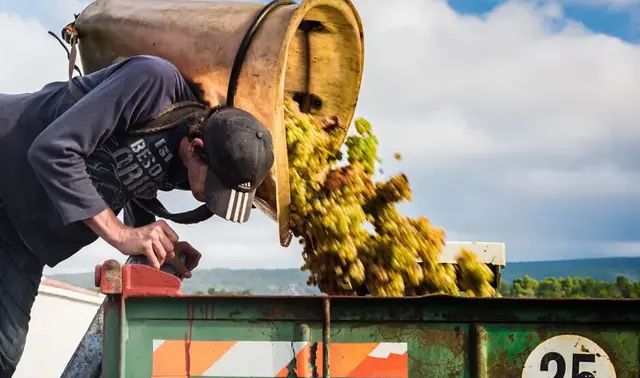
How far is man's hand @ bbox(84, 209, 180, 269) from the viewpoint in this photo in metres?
3.24

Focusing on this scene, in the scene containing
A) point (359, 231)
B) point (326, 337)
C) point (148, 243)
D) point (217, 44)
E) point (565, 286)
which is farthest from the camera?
point (565, 286)

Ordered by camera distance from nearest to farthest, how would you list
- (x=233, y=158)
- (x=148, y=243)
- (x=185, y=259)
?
(x=148, y=243) → (x=233, y=158) → (x=185, y=259)

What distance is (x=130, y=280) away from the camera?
2889mm

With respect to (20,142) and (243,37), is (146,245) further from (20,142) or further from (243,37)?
(243,37)

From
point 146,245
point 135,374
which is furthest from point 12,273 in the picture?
point 135,374

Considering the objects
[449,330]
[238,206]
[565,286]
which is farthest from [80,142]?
[565,286]

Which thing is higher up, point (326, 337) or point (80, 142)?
point (80, 142)

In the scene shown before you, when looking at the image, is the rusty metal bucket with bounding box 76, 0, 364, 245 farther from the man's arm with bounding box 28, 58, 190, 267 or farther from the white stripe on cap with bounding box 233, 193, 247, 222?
the man's arm with bounding box 28, 58, 190, 267

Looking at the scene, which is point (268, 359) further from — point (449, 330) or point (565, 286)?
point (565, 286)

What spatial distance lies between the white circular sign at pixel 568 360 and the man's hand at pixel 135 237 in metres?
1.33

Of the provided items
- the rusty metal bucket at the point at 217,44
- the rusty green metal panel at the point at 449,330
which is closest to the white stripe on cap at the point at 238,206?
the rusty metal bucket at the point at 217,44

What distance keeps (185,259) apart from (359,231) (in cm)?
86

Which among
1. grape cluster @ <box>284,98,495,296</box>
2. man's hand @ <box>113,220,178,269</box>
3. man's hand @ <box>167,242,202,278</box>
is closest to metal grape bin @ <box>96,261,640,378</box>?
man's hand @ <box>113,220,178,269</box>

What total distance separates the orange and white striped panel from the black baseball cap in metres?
0.80
